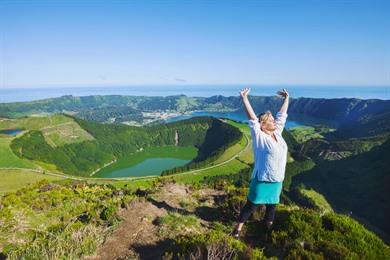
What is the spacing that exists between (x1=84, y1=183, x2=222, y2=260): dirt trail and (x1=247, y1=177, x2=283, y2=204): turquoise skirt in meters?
2.81

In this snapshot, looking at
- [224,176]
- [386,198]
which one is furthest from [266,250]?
[224,176]

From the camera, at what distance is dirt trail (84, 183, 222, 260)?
27.1 feet

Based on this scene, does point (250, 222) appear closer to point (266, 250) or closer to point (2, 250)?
point (266, 250)

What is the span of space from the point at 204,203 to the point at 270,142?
24.0 feet

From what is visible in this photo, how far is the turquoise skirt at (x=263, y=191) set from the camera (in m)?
6.92

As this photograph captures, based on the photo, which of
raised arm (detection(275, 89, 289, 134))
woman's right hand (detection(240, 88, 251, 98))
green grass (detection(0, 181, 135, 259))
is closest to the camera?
woman's right hand (detection(240, 88, 251, 98))

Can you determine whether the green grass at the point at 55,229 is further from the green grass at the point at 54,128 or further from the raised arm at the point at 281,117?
the green grass at the point at 54,128

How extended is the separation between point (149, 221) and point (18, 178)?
89.2m

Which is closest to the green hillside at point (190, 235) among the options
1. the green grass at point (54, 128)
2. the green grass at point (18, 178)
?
the green grass at point (18, 178)

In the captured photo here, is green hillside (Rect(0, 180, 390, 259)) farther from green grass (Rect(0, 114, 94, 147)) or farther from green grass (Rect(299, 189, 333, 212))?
green grass (Rect(0, 114, 94, 147))

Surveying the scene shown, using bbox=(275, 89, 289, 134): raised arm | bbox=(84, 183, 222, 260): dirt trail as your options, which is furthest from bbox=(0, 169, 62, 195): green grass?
bbox=(275, 89, 289, 134): raised arm

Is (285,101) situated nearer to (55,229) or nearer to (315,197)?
(55,229)

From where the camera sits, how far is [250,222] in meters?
9.53

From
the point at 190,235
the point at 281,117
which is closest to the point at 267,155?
the point at 281,117
